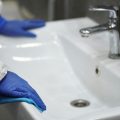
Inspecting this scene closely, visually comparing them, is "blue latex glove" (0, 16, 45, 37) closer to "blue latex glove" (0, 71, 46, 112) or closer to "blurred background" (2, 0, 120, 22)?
"blurred background" (2, 0, 120, 22)

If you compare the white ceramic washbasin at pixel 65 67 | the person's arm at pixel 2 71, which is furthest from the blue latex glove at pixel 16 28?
the person's arm at pixel 2 71

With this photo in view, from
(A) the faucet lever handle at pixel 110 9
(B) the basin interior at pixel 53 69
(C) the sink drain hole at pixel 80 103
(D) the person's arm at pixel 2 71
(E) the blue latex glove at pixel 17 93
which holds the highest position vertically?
(A) the faucet lever handle at pixel 110 9

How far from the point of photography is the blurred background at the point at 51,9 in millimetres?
1358

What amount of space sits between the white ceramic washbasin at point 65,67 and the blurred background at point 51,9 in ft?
0.33

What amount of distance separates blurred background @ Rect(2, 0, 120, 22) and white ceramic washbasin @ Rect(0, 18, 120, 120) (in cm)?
10

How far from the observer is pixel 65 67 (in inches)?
46.4

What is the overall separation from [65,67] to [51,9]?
23.0 inches

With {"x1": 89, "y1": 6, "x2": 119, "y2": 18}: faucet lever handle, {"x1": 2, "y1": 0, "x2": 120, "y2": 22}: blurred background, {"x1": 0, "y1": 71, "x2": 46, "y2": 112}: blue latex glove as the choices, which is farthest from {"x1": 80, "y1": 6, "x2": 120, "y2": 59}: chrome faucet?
{"x1": 0, "y1": 71, "x2": 46, "y2": 112}: blue latex glove

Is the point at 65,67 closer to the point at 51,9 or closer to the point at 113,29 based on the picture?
the point at 113,29

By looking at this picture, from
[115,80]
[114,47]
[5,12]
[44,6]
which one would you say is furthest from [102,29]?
[5,12]

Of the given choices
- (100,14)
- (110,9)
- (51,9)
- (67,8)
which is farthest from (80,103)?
(51,9)

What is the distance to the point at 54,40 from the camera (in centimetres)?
124

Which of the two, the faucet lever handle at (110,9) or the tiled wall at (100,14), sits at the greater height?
the faucet lever handle at (110,9)

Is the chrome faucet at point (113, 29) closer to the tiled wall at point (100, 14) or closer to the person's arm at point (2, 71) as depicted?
the tiled wall at point (100, 14)
